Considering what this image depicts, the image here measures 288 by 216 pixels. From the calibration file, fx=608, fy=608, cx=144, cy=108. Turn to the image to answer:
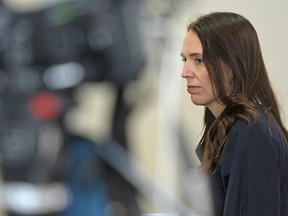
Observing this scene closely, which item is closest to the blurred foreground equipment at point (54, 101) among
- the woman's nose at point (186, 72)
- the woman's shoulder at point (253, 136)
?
the woman's nose at point (186, 72)

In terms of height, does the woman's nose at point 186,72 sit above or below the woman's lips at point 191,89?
above

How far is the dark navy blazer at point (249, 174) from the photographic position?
0.66 m

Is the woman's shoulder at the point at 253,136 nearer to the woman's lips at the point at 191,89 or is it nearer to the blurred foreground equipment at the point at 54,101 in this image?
the woman's lips at the point at 191,89

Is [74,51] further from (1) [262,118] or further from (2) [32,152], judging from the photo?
(1) [262,118]

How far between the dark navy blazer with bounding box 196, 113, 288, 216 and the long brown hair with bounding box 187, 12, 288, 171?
0.02 m

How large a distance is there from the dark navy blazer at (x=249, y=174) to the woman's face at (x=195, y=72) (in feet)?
0.19

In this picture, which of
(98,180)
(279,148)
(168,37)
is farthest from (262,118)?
(98,180)

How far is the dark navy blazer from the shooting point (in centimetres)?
66

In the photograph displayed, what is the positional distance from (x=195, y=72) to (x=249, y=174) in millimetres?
127

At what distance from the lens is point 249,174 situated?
664 millimetres

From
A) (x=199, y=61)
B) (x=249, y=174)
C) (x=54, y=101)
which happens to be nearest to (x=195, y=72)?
(x=199, y=61)

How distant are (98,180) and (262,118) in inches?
12.1

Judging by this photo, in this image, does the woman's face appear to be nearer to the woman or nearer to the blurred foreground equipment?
the woman

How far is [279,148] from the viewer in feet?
2.33
